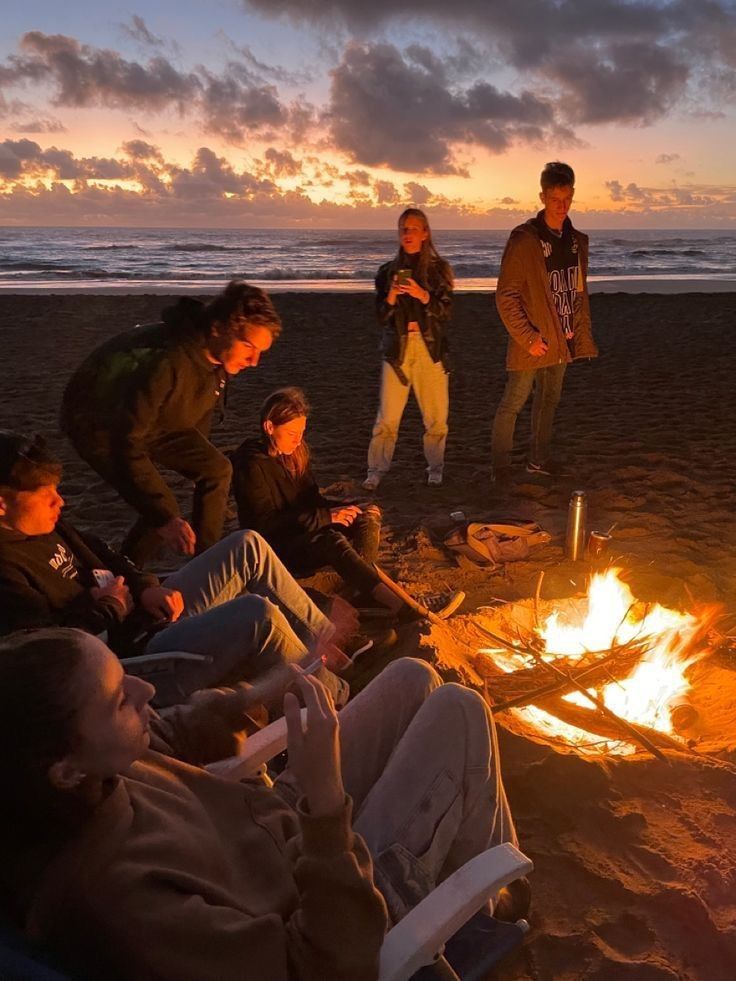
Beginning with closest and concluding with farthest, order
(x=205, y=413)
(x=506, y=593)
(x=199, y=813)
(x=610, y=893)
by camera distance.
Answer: (x=199, y=813)
(x=610, y=893)
(x=205, y=413)
(x=506, y=593)

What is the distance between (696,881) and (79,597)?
7.50 feet

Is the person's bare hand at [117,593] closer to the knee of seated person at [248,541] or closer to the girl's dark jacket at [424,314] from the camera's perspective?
the knee of seated person at [248,541]

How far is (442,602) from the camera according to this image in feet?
14.6

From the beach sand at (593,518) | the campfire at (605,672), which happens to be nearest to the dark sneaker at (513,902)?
the beach sand at (593,518)

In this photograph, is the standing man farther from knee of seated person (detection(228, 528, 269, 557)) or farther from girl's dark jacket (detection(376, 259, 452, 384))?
knee of seated person (detection(228, 528, 269, 557))

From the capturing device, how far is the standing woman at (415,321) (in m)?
5.62

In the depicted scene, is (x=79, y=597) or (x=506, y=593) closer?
(x=79, y=597)

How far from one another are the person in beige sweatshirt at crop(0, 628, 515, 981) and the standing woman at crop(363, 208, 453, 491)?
4.27 meters

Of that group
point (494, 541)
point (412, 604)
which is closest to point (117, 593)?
point (412, 604)

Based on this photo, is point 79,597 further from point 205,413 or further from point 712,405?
point 712,405

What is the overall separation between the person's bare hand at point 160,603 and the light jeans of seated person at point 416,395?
3034 mm

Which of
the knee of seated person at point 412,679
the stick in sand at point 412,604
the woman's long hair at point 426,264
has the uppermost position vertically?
the woman's long hair at point 426,264

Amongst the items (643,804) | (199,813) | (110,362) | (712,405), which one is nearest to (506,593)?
(643,804)

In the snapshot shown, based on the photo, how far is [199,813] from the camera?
166 cm
